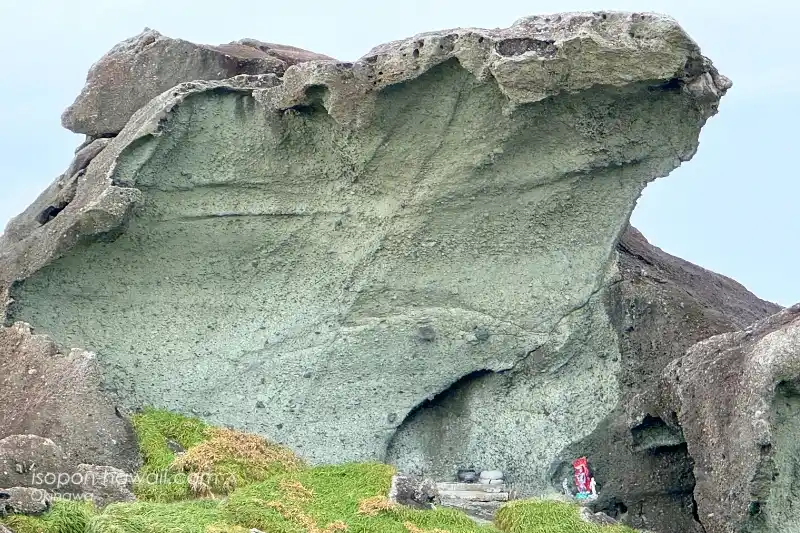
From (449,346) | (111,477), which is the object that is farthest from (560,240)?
(111,477)

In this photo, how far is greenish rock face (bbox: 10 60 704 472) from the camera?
1212 cm

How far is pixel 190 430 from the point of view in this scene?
11.5 meters

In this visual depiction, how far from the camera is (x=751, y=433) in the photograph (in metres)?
9.62

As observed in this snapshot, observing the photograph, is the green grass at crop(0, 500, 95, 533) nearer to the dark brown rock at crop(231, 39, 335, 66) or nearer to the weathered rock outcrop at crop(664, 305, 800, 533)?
the weathered rock outcrop at crop(664, 305, 800, 533)

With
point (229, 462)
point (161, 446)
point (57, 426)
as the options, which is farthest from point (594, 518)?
point (57, 426)

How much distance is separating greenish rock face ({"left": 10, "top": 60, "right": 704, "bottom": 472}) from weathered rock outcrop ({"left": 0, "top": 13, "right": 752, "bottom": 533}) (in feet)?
0.07

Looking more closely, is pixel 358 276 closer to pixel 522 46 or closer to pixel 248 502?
pixel 522 46

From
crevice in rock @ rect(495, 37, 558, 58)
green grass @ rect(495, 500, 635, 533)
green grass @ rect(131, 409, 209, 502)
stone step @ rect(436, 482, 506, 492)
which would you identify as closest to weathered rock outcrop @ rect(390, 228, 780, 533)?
stone step @ rect(436, 482, 506, 492)

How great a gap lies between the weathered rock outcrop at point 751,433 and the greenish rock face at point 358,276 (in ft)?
7.69

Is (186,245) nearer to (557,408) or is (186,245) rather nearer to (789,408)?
(557,408)

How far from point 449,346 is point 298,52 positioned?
15.9 feet

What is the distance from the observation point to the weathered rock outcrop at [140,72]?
13969mm

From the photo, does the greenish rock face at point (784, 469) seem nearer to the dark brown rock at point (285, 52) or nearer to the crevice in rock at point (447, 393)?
the crevice in rock at point (447, 393)

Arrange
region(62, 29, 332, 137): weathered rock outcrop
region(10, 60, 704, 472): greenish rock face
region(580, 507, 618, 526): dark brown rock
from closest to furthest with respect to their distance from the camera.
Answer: region(580, 507, 618, 526): dark brown rock < region(10, 60, 704, 472): greenish rock face < region(62, 29, 332, 137): weathered rock outcrop
